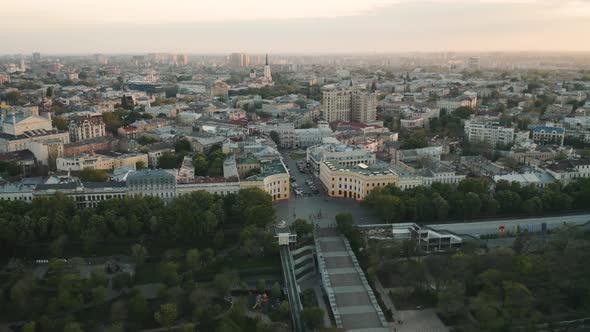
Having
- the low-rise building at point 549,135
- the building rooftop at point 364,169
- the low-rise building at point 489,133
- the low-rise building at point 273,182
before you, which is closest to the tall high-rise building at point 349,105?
the low-rise building at point 489,133

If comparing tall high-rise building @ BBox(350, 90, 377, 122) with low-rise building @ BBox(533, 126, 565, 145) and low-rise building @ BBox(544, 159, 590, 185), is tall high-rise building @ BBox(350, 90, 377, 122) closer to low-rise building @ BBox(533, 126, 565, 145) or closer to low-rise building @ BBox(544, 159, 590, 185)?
low-rise building @ BBox(533, 126, 565, 145)

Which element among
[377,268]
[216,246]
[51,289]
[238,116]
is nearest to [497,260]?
[377,268]

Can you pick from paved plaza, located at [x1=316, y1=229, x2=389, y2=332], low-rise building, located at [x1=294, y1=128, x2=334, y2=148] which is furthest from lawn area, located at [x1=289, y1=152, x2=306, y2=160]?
paved plaza, located at [x1=316, y1=229, x2=389, y2=332]

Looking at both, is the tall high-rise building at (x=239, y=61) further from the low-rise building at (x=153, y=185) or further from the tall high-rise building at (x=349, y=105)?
the low-rise building at (x=153, y=185)

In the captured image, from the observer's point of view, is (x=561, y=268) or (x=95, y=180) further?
(x=95, y=180)

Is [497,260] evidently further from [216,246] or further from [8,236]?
[8,236]
